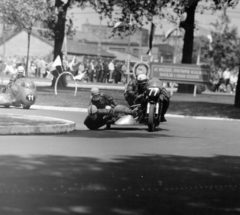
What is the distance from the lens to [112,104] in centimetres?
1617

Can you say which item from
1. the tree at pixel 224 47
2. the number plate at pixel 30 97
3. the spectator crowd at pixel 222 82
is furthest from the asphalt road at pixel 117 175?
the tree at pixel 224 47

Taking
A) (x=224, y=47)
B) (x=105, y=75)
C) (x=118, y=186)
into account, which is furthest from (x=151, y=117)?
(x=224, y=47)

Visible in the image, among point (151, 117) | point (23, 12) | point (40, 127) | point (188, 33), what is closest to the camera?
point (40, 127)

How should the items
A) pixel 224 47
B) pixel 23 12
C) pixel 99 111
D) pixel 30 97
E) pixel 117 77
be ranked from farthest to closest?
pixel 224 47 → pixel 117 77 → pixel 23 12 → pixel 30 97 → pixel 99 111

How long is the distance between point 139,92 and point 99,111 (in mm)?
1292

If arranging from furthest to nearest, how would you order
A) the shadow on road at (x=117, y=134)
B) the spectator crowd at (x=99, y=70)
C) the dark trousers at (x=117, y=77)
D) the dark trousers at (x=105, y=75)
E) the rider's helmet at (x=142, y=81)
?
the dark trousers at (x=105, y=75) < the dark trousers at (x=117, y=77) < the spectator crowd at (x=99, y=70) < the rider's helmet at (x=142, y=81) < the shadow on road at (x=117, y=134)

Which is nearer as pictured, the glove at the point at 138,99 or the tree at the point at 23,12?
the glove at the point at 138,99

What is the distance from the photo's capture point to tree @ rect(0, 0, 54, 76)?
3316 centimetres

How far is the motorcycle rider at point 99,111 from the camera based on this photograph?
1586cm

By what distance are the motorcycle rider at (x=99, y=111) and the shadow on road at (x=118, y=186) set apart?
5097 mm

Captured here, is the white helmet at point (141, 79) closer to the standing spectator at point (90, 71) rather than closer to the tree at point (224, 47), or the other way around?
the standing spectator at point (90, 71)

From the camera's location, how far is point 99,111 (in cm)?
1587

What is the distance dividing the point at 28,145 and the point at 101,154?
4.81ft

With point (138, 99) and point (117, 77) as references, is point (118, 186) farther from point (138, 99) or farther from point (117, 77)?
point (117, 77)
